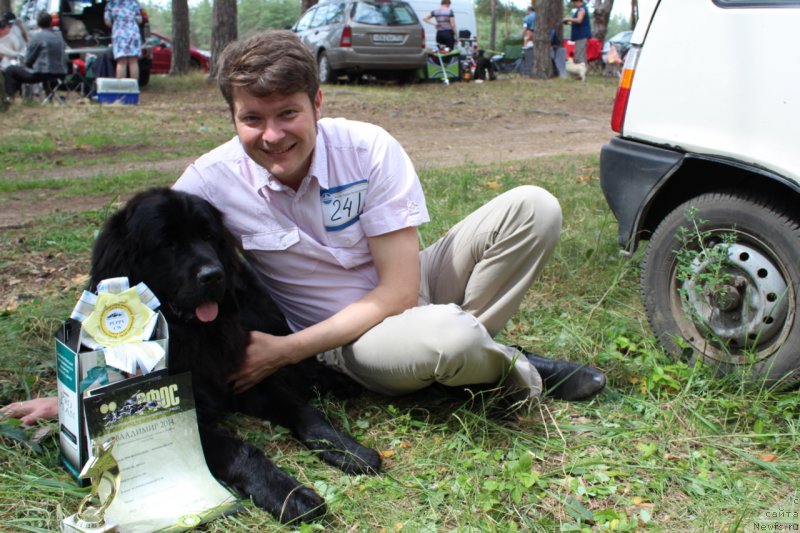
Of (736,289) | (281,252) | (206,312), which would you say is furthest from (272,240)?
(736,289)

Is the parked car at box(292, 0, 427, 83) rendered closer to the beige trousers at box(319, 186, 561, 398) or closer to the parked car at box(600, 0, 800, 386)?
the parked car at box(600, 0, 800, 386)

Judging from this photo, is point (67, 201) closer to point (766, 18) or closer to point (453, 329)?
point (453, 329)

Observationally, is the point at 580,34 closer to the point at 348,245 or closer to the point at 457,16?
the point at 457,16

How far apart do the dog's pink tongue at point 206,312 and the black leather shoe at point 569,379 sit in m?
1.15

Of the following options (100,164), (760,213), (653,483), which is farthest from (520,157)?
(653,483)

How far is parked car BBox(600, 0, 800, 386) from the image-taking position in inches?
100

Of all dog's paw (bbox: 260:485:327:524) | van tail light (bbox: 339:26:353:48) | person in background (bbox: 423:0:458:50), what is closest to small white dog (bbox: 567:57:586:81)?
person in background (bbox: 423:0:458:50)

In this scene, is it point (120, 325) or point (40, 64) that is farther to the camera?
point (40, 64)

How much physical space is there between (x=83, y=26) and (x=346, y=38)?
5.90 metres

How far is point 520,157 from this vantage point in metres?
8.07

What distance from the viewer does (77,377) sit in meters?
1.97

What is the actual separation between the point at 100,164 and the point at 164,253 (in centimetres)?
548

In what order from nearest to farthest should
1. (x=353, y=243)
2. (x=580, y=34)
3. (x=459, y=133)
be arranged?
1. (x=353, y=243)
2. (x=459, y=133)
3. (x=580, y=34)

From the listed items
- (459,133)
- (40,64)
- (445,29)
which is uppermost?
(445,29)
